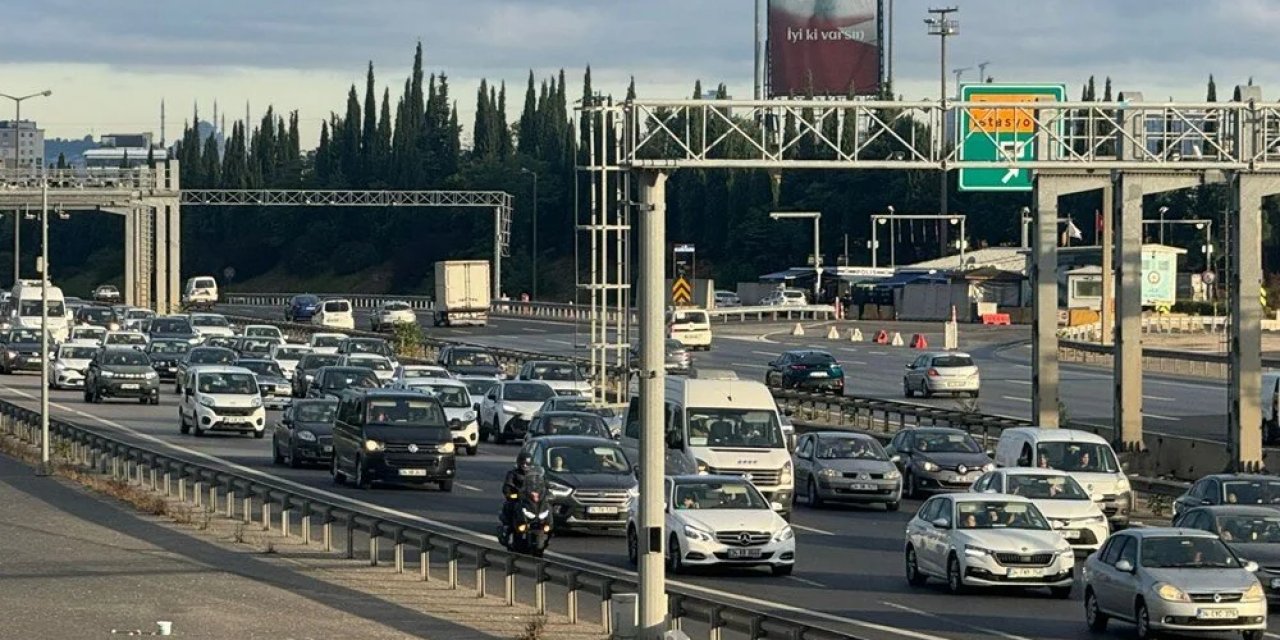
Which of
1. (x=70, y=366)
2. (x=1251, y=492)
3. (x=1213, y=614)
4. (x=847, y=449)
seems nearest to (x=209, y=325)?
(x=70, y=366)

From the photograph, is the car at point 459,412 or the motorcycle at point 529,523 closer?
the motorcycle at point 529,523

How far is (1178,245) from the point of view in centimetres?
14350

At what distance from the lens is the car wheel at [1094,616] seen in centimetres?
2588

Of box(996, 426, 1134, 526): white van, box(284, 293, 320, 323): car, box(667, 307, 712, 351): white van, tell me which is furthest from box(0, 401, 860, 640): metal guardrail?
box(284, 293, 320, 323): car

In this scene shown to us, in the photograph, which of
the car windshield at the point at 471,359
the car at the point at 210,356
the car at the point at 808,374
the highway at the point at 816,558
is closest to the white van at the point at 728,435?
the highway at the point at 816,558

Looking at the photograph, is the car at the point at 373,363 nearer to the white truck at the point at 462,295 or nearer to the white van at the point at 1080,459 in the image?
the white van at the point at 1080,459

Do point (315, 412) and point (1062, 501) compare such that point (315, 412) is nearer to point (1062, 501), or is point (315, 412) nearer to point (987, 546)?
point (1062, 501)

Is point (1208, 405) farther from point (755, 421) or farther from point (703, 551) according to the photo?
point (703, 551)

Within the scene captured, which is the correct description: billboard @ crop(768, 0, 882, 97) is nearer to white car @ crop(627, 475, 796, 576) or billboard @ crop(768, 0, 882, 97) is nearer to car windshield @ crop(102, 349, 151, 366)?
car windshield @ crop(102, 349, 151, 366)

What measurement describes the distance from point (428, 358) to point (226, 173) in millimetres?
112052

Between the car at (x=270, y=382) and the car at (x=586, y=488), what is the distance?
29.1m

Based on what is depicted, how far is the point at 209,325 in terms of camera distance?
297 feet

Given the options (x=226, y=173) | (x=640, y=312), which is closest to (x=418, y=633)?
(x=640, y=312)

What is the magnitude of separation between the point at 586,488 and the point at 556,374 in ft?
93.6
